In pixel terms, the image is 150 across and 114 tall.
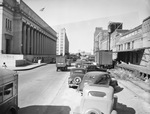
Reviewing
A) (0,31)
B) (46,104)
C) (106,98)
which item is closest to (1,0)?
(0,31)

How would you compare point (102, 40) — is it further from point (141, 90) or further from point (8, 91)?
point (8, 91)

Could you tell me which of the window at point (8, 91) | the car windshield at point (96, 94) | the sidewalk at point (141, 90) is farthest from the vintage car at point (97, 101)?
the sidewalk at point (141, 90)

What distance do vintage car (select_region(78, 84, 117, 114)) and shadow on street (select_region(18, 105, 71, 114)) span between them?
2.20 metres

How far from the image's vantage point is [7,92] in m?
4.67

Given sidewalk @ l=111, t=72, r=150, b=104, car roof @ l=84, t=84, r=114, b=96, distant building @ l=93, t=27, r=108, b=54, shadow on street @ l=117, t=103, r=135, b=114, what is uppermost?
distant building @ l=93, t=27, r=108, b=54

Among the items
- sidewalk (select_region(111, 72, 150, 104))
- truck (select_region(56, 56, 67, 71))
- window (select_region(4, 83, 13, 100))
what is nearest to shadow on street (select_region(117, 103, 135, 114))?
sidewalk (select_region(111, 72, 150, 104))

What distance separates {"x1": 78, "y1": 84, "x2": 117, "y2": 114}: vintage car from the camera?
4.74 metres

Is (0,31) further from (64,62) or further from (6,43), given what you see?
(64,62)

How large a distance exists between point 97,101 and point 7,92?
9.35 ft

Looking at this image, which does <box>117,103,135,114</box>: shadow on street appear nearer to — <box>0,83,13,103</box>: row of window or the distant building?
<box>0,83,13,103</box>: row of window

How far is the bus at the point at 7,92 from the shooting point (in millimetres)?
4274

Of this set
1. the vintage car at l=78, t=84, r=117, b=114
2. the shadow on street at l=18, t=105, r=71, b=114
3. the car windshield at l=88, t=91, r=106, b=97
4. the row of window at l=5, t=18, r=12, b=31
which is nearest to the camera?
the vintage car at l=78, t=84, r=117, b=114

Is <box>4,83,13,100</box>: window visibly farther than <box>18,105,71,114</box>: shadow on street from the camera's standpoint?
No

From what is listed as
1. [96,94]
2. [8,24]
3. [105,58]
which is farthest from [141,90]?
[8,24]
